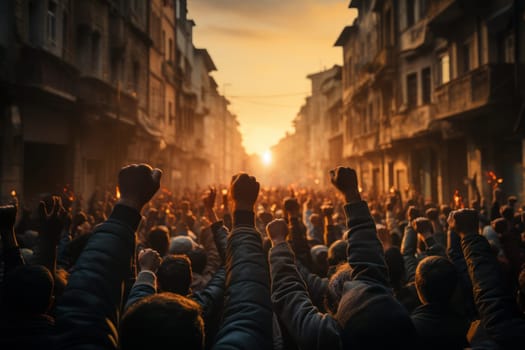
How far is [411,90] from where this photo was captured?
78.1 ft

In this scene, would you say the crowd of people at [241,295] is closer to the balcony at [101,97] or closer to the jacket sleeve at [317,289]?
the jacket sleeve at [317,289]

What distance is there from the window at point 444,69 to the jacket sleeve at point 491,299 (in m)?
18.8

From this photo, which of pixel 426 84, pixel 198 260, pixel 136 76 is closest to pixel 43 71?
pixel 198 260

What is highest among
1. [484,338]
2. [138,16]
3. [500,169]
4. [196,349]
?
[138,16]

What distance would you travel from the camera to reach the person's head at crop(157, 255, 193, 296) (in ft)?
9.63

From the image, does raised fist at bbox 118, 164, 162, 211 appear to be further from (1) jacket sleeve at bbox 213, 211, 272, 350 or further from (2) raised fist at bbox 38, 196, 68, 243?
(2) raised fist at bbox 38, 196, 68, 243

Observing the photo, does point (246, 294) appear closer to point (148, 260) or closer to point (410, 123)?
point (148, 260)

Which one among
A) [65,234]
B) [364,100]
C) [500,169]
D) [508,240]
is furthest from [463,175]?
[65,234]

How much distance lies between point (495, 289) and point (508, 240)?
2.94 metres

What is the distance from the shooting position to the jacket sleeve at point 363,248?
2.16m

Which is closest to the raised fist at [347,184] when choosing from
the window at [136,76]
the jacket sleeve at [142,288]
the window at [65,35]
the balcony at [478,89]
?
the jacket sleeve at [142,288]

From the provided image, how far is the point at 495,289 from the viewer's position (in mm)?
2459

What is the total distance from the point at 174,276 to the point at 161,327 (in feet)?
4.42

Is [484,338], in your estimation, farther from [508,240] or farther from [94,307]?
[508,240]
